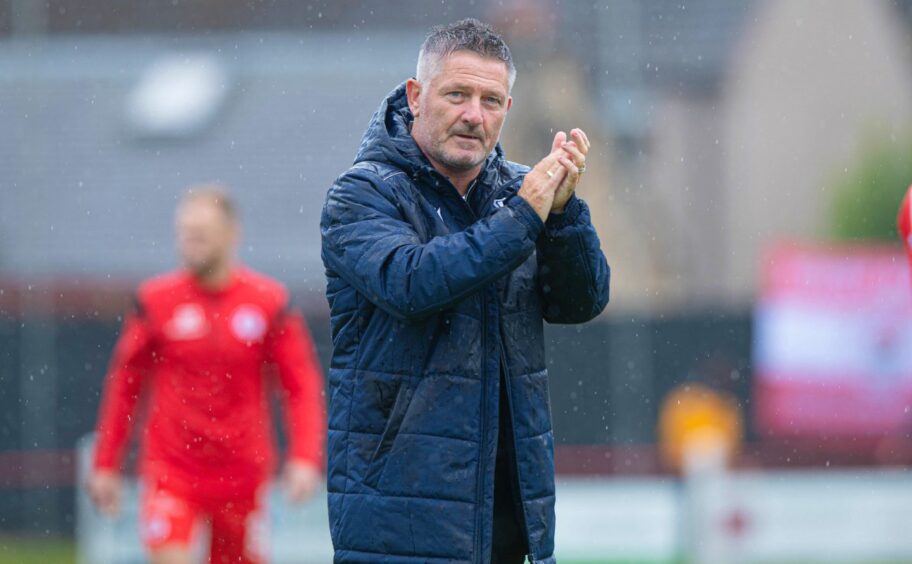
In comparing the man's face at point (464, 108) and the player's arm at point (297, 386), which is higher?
the man's face at point (464, 108)

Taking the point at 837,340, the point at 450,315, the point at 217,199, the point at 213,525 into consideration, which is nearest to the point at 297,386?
the point at 213,525

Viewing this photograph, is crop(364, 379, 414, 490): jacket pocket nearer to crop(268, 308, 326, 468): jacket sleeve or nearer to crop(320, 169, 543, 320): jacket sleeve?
crop(320, 169, 543, 320): jacket sleeve

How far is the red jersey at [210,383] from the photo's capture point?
679 cm

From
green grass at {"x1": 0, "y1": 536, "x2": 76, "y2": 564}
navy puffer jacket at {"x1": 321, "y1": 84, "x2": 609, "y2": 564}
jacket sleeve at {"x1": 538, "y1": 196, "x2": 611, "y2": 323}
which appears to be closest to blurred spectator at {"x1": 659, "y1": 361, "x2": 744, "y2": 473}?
green grass at {"x1": 0, "y1": 536, "x2": 76, "y2": 564}

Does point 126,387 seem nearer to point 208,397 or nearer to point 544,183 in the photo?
point 208,397

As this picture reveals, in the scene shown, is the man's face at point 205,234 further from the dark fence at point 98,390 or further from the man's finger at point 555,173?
the dark fence at point 98,390

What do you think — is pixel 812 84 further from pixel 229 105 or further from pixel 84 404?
pixel 84 404

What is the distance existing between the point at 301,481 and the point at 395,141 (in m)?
3.07

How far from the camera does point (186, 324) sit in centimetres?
689

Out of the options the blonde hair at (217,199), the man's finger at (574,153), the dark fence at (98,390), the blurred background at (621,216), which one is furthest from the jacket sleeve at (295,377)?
the dark fence at (98,390)

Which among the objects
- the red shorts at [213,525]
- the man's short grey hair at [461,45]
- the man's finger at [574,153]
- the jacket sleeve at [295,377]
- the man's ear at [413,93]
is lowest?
the red shorts at [213,525]

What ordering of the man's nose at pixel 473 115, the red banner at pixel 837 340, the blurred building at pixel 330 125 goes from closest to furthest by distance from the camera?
the man's nose at pixel 473 115 < the red banner at pixel 837 340 < the blurred building at pixel 330 125

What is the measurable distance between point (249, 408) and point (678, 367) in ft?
25.1

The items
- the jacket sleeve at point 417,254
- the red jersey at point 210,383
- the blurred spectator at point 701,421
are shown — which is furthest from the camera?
the blurred spectator at point 701,421
